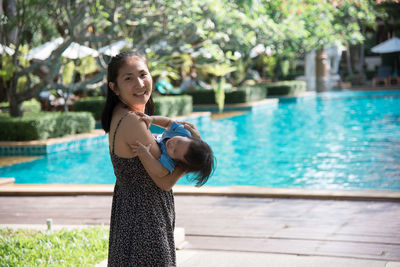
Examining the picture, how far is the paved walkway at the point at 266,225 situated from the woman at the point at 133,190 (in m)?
1.70

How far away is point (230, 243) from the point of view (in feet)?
16.7

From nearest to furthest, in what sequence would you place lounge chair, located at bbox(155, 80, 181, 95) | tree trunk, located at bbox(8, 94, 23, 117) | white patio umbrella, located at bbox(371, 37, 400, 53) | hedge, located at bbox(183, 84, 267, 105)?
tree trunk, located at bbox(8, 94, 23, 117) < lounge chair, located at bbox(155, 80, 181, 95) < hedge, located at bbox(183, 84, 267, 105) < white patio umbrella, located at bbox(371, 37, 400, 53)

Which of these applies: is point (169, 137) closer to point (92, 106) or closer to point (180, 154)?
point (180, 154)

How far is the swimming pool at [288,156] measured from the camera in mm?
9579

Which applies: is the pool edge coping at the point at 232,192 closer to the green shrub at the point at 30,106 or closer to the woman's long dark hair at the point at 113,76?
the woman's long dark hair at the point at 113,76

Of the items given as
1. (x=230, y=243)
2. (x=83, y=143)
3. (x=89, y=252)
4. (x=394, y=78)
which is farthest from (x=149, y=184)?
(x=394, y=78)

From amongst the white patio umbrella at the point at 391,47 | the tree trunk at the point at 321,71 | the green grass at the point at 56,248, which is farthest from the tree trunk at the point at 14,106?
the white patio umbrella at the point at 391,47

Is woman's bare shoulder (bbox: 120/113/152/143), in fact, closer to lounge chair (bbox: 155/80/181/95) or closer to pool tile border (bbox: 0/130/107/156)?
pool tile border (bbox: 0/130/107/156)

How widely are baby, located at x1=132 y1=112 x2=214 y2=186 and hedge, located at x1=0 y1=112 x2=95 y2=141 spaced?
35.3ft

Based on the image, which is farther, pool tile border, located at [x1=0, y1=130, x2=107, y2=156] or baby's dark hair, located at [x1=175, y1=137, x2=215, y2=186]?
pool tile border, located at [x1=0, y1=130, x2=107, y2=156]

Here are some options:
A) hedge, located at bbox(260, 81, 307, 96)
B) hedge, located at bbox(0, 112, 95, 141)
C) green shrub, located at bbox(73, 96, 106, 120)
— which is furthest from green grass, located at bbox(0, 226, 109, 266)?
hedge, located at bbox(260, 81, 307, 96)

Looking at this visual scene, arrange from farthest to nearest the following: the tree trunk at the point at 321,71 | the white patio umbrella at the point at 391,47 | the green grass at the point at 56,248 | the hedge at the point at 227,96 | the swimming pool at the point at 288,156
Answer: the white patio umbrella at the point at 391,47
the tree trunk at the point at 321,71
the hedge at the point at 227,96
the swimming pool at the point at 288,156
the green grass at the point at 56,248

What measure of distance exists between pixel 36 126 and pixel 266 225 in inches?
330

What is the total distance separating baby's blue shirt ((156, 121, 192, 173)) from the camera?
2582mm
